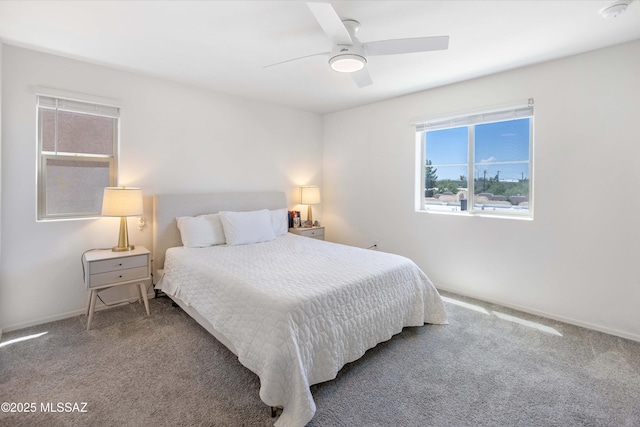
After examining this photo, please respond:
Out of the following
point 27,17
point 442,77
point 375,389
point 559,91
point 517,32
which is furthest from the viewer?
point 442,77

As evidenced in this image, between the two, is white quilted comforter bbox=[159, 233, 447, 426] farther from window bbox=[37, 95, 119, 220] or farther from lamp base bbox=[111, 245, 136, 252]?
window bbox=[37, 95, 119, 220]

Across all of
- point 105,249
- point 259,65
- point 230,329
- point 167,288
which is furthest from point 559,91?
point 105,249

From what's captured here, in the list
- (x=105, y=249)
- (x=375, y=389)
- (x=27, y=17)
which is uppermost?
(x=27, y=17)

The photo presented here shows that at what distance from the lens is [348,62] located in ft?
6.96

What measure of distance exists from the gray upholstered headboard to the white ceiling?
1363mm

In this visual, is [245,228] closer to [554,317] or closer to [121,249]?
[121,249]

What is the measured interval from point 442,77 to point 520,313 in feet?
8.58

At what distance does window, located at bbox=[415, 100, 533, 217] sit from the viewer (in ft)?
10.2

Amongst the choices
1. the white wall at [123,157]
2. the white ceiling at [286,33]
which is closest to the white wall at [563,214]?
the white ceiling at [286,33]

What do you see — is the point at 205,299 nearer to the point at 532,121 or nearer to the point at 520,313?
the point at 520,313

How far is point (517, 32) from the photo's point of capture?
2.30 m

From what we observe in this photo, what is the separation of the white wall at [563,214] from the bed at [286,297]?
3.37ft

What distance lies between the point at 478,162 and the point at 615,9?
1680 millimetres

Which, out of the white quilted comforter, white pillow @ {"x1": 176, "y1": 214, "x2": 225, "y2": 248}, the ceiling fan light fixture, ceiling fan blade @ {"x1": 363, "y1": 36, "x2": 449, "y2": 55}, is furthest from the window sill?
white pillow @ {"x1": 176, "y1": 214, "x2": 225, "y2": 248}
